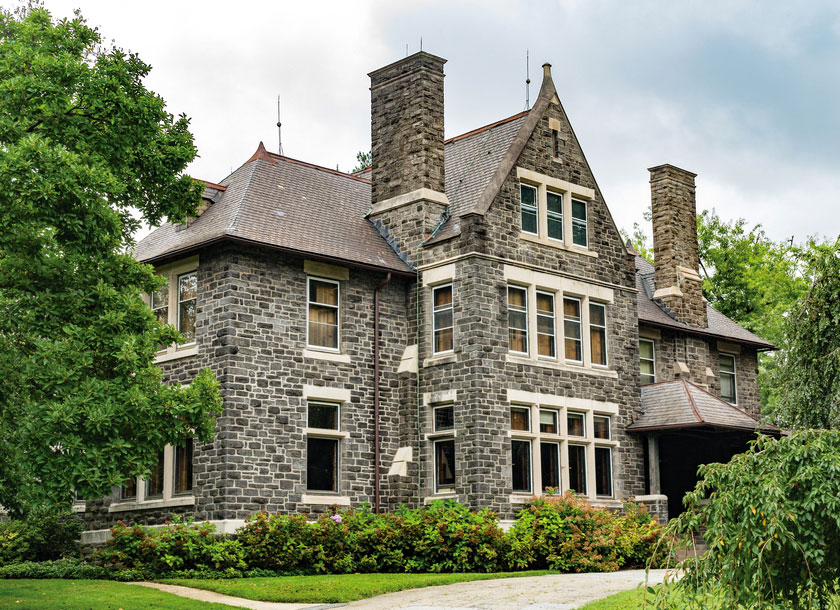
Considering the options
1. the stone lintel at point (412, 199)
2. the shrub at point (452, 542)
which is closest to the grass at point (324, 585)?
the shrub at point (452, 542)

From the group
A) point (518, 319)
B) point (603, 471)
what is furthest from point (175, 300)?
point (603, 471)

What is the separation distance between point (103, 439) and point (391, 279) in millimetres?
10998

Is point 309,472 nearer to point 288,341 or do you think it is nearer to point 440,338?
point 288,341

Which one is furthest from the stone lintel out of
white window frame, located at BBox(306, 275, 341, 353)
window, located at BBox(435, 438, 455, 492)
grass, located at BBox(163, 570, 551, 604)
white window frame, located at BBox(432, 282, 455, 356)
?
grass, located at BBox(163, 570, 551, 604)

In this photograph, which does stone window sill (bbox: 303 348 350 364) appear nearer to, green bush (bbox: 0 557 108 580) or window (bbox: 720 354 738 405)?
green bush (bbox: 0 557 108 580)

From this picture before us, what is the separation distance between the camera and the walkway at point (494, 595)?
15695 millimetres

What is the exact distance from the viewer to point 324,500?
2333cm

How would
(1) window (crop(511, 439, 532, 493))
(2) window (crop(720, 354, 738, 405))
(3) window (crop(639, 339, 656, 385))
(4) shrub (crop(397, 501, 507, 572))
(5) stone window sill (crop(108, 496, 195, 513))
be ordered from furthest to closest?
(2) window (crop(720, 354, 738, 405)) → (3) window (crop(639, 339, 656, 385)) → (1) window (crop(511, 439, 532, 493)) → (5) stone window sill (crop(108, 496, 195, 513)) → (4) shrub (crop(397, 501, 507, 572))

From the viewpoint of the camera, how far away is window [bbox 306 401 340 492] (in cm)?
2358

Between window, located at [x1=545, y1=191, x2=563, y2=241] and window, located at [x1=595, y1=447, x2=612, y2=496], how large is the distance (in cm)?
555

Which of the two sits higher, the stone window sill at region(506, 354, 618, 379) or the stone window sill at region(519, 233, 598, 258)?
the stone window sill at region(519, 233, 598, 258)

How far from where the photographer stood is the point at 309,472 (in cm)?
2352

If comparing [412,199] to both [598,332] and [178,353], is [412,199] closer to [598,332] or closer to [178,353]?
[598,332]

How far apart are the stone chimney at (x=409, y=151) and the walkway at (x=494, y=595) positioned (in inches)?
387
